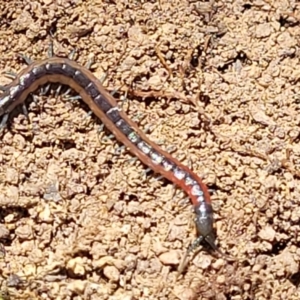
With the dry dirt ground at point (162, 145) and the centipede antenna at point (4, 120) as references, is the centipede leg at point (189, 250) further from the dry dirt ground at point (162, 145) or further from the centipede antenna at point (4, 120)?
the centipede antenna at point (4, 120)

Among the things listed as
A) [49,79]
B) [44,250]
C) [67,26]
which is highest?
[67,26]

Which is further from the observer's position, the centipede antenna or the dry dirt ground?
the centipede antenna

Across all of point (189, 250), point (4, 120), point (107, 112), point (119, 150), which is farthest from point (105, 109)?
point (189, 250)

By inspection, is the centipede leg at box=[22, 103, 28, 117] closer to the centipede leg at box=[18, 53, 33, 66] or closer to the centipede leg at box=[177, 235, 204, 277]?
the centipede leg at box=[18, 53, 33, 66]

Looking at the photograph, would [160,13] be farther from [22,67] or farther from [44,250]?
[44,250]

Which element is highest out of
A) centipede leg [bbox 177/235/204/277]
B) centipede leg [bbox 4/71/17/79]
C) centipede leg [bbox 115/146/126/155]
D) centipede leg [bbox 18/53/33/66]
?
centipede leg [bbox 18/53/33/66]

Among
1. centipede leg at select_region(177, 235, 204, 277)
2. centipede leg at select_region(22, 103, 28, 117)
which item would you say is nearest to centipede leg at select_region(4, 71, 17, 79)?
centipede leg at select_region(22, 103, 28, 117)

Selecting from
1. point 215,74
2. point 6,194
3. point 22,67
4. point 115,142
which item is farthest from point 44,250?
point 215,74

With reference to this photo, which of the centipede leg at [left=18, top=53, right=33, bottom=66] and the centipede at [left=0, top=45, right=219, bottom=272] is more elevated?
the centipede leg at [left=18, top=53, right=33, bottom=66]
